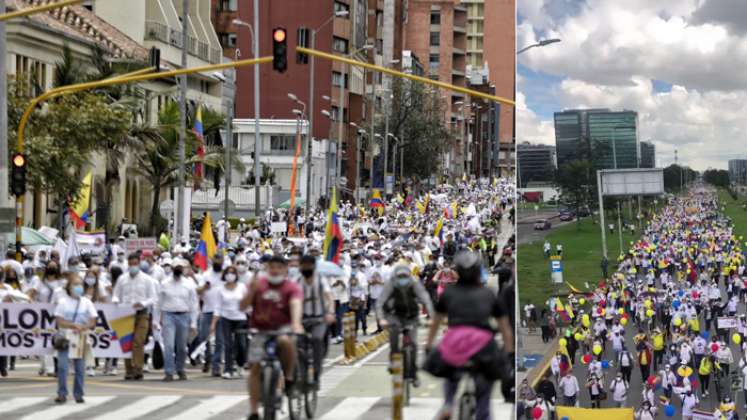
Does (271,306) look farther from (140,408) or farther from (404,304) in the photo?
(140,408)

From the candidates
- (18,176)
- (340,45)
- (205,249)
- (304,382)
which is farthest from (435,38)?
(304,382)

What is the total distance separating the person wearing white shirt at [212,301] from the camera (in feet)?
63.3

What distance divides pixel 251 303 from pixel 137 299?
23.4 feet

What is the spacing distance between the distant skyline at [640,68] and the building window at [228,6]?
3495 inches

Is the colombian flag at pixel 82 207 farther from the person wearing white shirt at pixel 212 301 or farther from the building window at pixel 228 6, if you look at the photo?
the building window at pixel 228 6

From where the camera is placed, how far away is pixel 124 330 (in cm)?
1970

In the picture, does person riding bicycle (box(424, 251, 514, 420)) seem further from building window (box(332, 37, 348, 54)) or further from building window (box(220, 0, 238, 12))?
building window (box(332, 37, 348, 54))

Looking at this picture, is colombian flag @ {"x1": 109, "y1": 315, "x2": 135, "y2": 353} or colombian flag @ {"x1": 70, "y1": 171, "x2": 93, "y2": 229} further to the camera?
colombian flag @ {"x1": 70, "y1": 171, "x2": 93, "y2": 229}

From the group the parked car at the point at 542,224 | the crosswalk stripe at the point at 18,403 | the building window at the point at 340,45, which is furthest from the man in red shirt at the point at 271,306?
the building window at the point at 340,45

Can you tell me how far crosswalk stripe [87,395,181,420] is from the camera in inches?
602

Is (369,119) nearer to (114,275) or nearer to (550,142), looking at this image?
(114,275)

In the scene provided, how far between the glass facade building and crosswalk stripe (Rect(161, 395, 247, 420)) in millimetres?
5255

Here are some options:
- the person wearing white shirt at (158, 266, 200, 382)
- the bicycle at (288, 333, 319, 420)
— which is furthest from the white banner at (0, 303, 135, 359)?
the bicycle at (288, 333, 319, 420)

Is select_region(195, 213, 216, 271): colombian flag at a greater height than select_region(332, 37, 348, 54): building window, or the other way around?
select_region(332, 37, 348, 54): building window
